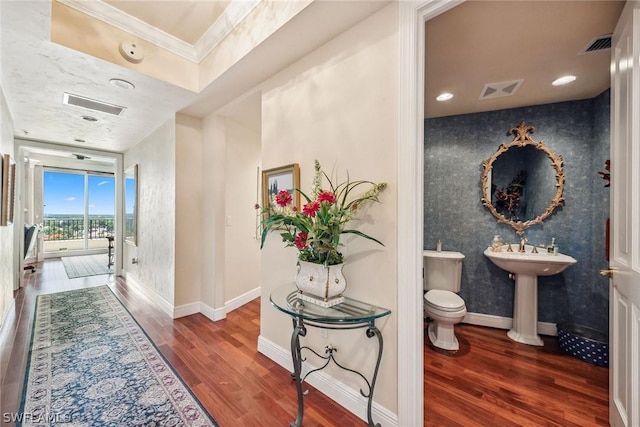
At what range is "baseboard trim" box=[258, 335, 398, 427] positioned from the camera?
1.44m

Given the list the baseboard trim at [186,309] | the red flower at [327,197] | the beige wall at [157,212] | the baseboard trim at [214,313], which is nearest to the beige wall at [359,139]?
the red flower at [327,197]

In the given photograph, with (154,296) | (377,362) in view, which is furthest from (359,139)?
(154,296)

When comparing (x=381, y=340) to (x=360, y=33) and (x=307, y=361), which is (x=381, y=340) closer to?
(x=307, y=361)

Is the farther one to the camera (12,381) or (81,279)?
(81,279)

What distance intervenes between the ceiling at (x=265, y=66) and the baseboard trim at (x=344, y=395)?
2364 mm

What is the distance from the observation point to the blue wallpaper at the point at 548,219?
2.42 meters

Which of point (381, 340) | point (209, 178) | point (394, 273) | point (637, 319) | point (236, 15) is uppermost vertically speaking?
point (236, 15)

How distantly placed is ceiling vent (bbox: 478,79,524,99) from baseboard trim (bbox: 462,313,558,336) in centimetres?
236

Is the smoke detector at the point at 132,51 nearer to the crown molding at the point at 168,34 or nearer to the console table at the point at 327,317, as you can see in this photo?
the crown molding at the point at 168,34

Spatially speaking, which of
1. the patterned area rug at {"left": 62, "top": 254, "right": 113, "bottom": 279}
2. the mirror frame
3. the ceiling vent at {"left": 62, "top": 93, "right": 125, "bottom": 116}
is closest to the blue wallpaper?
the ceiling vent at {"left": 62, "top": 93, "right": 125, "bottom": 116}

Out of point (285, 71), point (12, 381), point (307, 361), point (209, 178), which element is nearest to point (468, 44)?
point (285, 71)

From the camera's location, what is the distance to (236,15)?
6.36 ft

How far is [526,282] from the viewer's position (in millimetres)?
2486

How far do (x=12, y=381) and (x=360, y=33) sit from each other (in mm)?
3441
